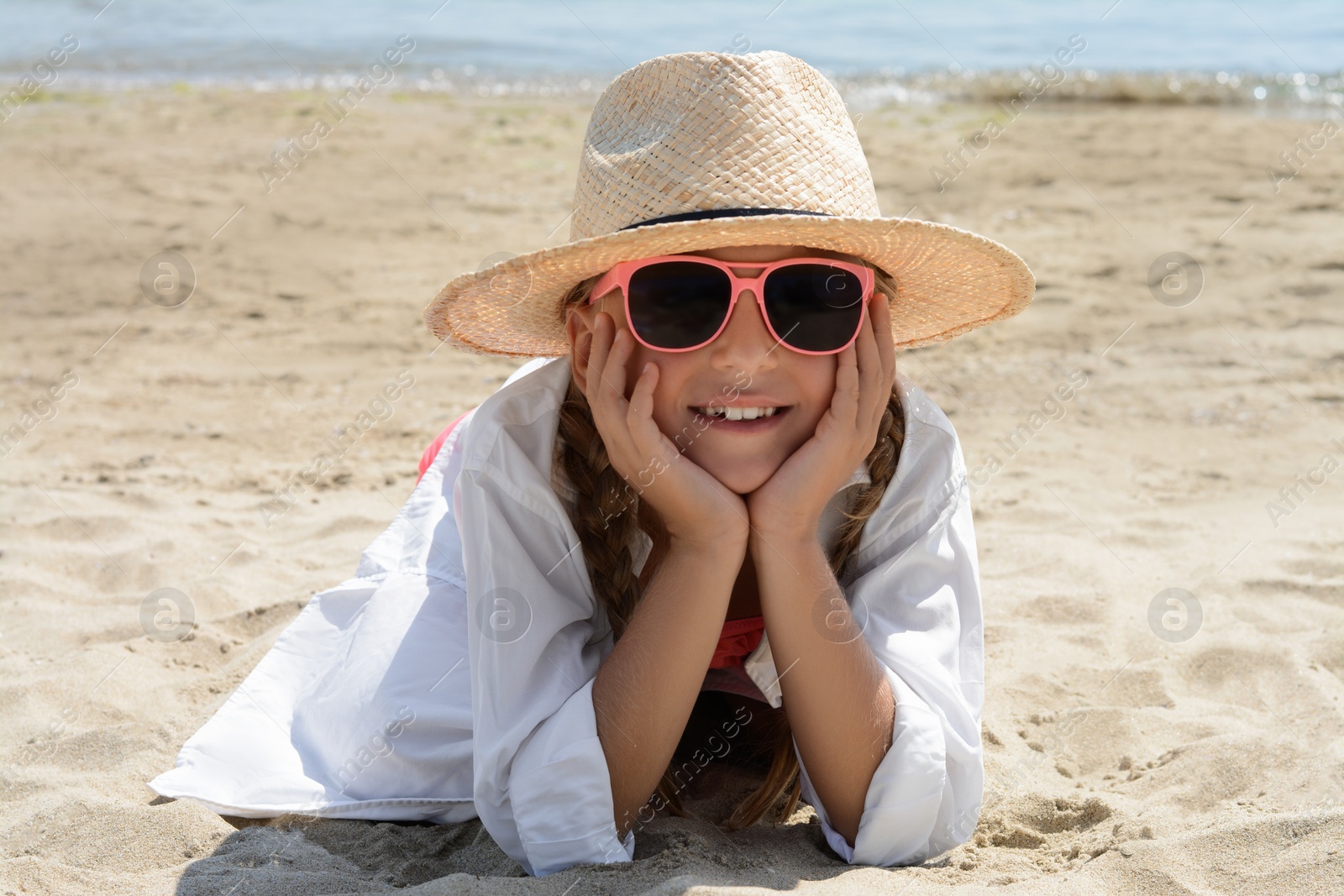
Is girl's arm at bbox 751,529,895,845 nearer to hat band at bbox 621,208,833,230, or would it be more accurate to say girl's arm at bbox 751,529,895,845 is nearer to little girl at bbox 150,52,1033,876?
little girl at bbox 150,52,1033,876

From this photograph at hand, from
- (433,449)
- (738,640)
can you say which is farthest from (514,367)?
(738,640)

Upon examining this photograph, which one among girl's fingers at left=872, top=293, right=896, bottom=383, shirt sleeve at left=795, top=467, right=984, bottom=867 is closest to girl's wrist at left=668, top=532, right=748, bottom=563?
shirt sleeve at left=795, top=467, right=984, bottom=867

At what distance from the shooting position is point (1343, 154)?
345 inches

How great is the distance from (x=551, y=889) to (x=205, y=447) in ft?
12.0

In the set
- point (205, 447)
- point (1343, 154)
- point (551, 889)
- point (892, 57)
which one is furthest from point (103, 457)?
point (892, 57)

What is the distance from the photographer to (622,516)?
2.54 meters

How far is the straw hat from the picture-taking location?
2164mm

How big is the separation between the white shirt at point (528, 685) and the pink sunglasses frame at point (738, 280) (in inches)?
14.2

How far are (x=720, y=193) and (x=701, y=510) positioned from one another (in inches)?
24.1

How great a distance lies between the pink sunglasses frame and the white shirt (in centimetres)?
36

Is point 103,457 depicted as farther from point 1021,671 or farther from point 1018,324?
point 1018,324

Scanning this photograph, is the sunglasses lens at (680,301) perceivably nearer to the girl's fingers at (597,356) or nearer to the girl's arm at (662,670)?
the girl's fingers at (597,356)

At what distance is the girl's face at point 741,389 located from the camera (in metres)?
Answer: 2.23

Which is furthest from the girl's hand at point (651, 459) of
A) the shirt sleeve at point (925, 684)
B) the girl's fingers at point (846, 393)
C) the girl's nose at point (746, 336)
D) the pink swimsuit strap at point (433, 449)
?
the pink swimsuit strap at point (433, 449)
